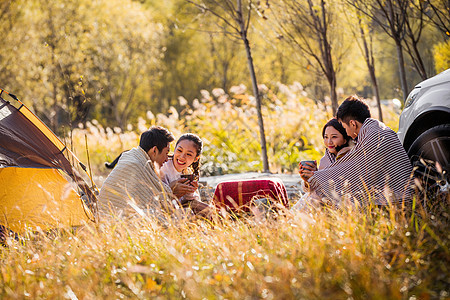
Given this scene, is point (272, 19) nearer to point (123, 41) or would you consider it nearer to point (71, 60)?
point (71, 60)

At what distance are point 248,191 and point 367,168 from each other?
155cm

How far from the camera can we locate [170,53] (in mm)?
24359

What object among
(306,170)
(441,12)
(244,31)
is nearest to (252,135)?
(244,31)

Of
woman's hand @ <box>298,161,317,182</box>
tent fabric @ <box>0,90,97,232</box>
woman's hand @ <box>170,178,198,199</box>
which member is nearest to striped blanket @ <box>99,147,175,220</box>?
woman's hand @ <box>170,178,198,199</box>

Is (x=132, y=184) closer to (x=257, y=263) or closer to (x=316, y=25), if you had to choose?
(x=257, y=263)

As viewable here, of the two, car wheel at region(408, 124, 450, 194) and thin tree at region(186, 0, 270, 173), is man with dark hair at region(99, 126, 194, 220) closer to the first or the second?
car wheel at region(408, 124, 450, 194)

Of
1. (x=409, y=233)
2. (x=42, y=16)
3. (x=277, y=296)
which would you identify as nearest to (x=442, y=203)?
(x=409, y=233)

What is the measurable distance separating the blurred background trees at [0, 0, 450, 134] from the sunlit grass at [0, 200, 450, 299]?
13.1ft

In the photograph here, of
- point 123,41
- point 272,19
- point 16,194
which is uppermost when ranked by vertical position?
point 123,41

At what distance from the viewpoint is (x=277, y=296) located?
95.3 inches

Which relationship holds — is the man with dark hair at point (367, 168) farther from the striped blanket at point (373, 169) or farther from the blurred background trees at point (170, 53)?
the blurred background trees at point (170, 53)

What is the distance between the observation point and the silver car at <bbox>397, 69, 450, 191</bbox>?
3.93 metres

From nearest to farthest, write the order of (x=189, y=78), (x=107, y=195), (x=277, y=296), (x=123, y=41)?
1. (x=277, y=296)
2. (x=107, y=195)
3. (x=123, y=41)
4. (x=189, y=78)

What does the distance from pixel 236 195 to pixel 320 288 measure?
2.84 m
